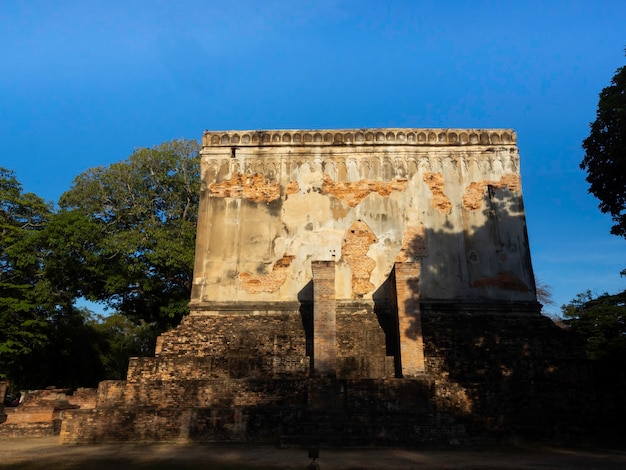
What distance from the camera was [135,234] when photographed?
846 inches

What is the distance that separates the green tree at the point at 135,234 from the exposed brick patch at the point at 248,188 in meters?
6.23

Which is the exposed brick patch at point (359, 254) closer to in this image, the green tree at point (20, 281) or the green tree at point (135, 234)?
the green tree at point (135, 234)

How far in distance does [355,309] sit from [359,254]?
1.71 metres

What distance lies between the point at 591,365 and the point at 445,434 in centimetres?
453

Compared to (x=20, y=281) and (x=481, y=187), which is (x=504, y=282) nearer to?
(x=481, y=187)

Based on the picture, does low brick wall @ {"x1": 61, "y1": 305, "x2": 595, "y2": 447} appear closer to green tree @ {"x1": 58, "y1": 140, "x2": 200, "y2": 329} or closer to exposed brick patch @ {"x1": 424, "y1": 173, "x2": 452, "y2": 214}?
exposed brick patch @ {"x1": 424, "y1": 173, "x2": 452, "y2": 214}

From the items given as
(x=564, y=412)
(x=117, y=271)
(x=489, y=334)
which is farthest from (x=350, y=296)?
(x=117, y=271)

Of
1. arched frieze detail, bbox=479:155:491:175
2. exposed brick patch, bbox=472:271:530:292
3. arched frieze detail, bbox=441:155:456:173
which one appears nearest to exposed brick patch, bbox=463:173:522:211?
arched frieze detail, bbox=479:155:491:175

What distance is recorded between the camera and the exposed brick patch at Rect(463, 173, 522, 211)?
606 inches

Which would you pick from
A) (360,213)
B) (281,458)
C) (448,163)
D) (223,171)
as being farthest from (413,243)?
(281,458)

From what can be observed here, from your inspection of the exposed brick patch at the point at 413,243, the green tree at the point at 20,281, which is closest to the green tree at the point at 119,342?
the green tree at the point at 20,281

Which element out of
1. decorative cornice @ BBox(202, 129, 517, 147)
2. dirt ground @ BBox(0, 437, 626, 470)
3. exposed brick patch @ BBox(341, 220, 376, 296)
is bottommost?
dirt ground @ BBox(0, 437, 626, 470)

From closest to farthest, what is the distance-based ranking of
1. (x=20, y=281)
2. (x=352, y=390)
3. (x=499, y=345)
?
1. (x=352, y=390)
2. (x=499, y=345)
3. (x=20, y=281)

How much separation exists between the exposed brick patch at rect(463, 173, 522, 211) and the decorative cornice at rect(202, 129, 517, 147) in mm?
1378
